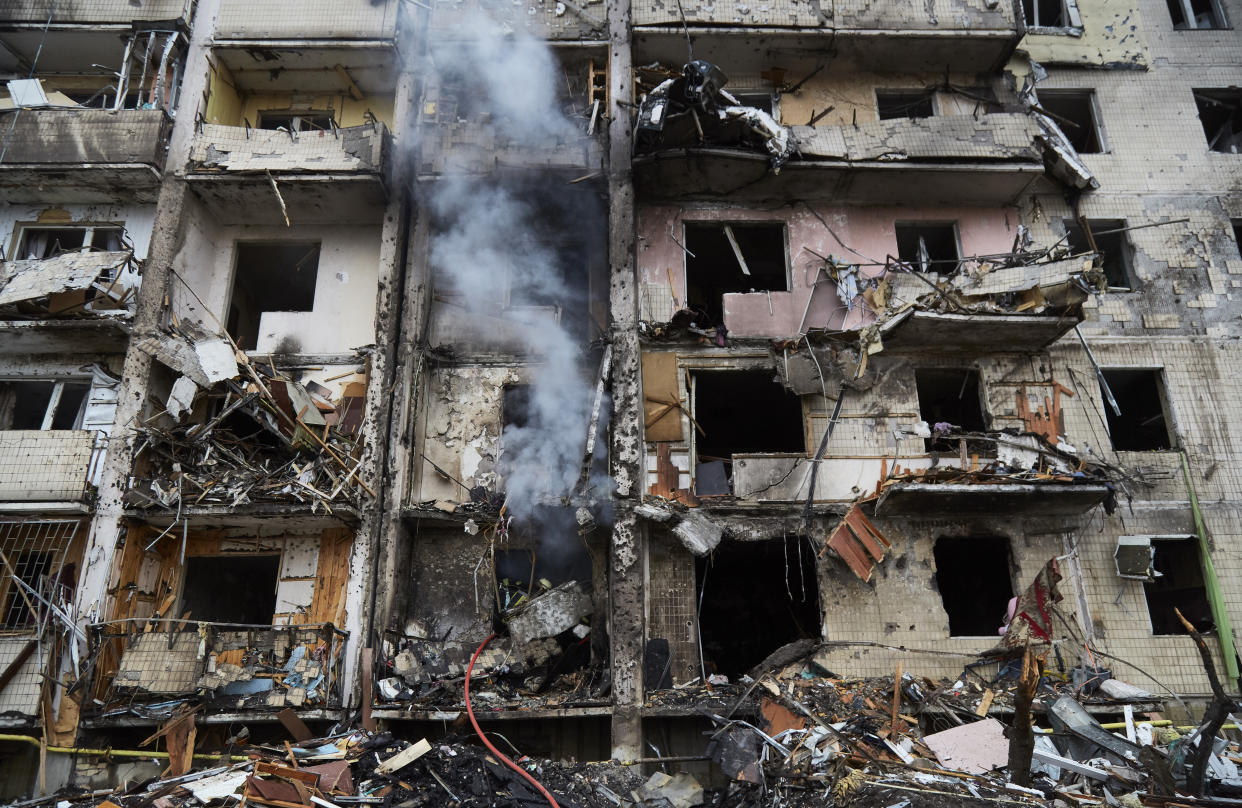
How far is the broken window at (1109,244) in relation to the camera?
15047mm

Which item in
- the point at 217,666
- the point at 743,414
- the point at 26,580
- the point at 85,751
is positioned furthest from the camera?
the point at 743,414

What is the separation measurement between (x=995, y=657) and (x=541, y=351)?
357 inches

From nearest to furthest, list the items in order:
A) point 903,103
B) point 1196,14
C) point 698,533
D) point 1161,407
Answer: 1. point 698,533
2. point 1161,407
3. point 903,103
4. point 1196,14

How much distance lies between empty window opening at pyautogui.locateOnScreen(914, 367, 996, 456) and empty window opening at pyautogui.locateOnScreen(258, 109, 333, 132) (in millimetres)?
12737

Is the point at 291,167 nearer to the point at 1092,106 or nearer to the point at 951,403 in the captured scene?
the point at 951,403

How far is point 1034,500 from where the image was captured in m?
12.4

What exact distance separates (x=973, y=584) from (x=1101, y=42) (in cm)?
1145

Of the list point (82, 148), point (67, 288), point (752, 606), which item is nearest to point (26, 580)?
point (67, 288)

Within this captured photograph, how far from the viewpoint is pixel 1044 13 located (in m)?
17.3

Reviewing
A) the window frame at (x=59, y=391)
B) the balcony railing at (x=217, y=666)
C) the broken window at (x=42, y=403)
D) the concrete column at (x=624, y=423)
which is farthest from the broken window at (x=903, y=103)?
the broken window at (x=42, y=403)

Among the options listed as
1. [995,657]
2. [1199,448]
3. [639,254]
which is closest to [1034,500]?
[995,657]

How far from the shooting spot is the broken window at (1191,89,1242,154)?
16.1 metres

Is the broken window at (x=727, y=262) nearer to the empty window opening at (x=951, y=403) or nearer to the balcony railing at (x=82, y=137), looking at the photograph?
the empty window opening at (x=951, y=403)

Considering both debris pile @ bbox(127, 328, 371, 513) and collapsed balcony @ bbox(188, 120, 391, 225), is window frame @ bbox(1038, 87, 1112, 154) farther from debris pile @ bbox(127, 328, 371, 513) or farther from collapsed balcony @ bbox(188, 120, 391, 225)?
debris pile @ bbox(127, 328, 371, 513)
